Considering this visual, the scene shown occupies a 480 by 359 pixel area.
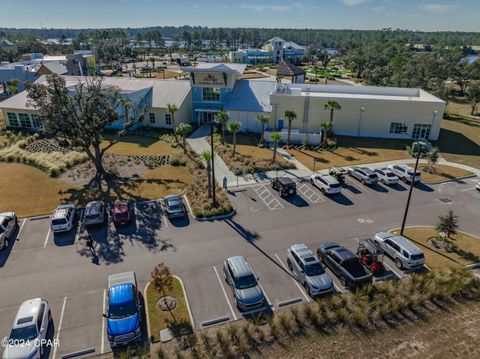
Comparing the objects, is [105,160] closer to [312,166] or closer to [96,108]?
[96,108]

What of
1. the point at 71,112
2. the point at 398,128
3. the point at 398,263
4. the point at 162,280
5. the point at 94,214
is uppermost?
the point at 71,112

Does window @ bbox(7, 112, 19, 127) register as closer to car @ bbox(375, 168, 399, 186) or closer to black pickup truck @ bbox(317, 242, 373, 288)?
black pickup truck @ bbox(317, 242, 373, 288)

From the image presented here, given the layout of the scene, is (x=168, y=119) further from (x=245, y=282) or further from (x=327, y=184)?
(x=245, y=282)

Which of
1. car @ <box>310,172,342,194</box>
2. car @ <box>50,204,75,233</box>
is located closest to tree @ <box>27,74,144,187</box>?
car @ <box>50,204,75,233</box>

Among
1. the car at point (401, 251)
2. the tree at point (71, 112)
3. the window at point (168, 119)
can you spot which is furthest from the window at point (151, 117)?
the car at point (401, 251)

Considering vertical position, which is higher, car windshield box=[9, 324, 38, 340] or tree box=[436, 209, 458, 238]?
tree box=[436, 209, 458, 238]

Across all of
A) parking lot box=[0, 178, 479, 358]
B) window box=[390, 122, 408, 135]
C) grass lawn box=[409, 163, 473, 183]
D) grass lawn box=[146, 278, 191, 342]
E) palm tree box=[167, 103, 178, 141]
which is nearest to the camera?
grass lawn box=[146, 278, 191, 342]

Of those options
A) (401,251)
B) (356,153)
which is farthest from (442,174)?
(401,251)
